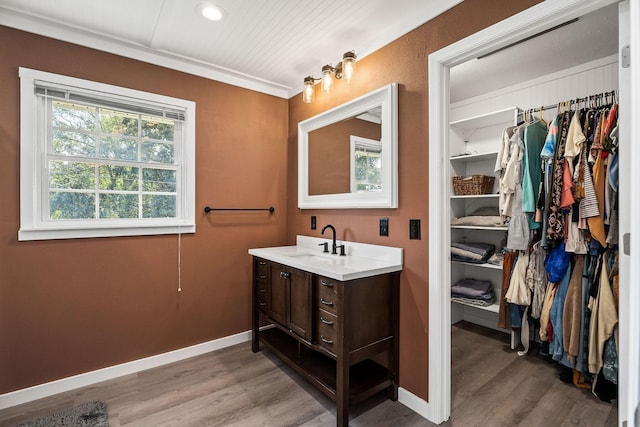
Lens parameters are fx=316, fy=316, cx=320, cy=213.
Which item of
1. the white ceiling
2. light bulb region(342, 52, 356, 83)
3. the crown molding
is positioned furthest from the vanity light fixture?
the crown molding

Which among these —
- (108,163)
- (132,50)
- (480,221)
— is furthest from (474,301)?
(132,50)

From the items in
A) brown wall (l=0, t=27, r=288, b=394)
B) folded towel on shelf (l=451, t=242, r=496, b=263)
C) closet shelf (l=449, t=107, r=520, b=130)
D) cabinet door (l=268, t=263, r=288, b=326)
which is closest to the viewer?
brown wall (l=0, t=27, r=288, b=394)

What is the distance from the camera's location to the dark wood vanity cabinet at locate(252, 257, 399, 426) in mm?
1806

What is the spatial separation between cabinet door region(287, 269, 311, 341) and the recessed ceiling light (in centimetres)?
173

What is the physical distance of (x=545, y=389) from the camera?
2230mm

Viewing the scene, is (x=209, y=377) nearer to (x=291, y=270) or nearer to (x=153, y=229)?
(x=291, y=270)

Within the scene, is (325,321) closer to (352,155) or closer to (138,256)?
(352,155)

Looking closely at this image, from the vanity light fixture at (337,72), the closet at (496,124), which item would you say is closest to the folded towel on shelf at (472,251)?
the closet at (496,124)

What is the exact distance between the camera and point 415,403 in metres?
1.97

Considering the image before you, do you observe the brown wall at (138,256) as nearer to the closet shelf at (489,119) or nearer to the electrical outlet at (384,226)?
the electrical outlet at (384,226)

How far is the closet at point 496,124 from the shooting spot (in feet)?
8.18

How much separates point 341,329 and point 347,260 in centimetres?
55

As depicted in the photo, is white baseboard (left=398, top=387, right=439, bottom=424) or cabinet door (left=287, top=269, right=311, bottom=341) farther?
cabinet door (left=287, top=269, right=311, bottom=341)

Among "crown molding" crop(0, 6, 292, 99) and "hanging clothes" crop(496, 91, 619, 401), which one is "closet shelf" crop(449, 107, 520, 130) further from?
"crown molding" crop(0, 6, 292, 99)
